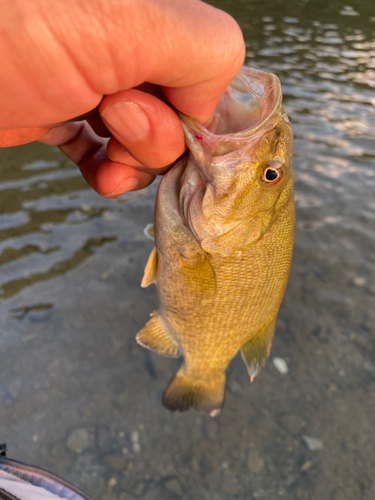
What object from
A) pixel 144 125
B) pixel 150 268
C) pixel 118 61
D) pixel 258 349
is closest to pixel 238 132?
pixel 144 125

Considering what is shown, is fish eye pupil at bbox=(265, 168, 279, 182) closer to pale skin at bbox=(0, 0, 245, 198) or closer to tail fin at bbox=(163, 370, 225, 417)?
pale skin at bbox=(0, 0, 245, 198)

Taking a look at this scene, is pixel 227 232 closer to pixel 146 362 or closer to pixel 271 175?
pixel 271 175

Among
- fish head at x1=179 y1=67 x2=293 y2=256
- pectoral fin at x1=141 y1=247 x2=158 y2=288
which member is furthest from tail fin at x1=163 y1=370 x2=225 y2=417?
fish head at x1=179 y1=67 x2=293 y2=256

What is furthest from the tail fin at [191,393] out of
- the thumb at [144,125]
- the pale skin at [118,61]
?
the pale skin at [118,61]

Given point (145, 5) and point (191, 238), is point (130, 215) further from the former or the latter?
point (145, 5)

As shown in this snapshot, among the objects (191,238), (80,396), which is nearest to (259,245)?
(191,238)

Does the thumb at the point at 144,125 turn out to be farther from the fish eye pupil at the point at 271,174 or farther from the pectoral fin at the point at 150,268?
the pectoral fin at the point at 150,268
